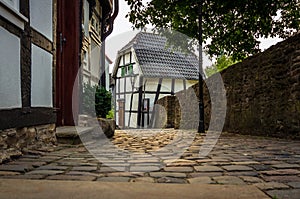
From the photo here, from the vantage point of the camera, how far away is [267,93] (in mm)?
4773

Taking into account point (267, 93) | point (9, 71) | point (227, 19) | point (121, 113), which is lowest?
point (121, 113)

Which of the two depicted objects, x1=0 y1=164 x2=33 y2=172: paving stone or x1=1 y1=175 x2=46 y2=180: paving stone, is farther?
x1=0 y1=164 x2=33 y2=172: paving stone

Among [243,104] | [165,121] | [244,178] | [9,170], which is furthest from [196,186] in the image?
[165,121]

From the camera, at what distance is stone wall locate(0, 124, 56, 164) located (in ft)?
7.63

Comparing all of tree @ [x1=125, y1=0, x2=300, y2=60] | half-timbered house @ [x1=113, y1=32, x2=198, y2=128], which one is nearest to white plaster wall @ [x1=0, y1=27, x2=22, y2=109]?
tree @ [x1=125, y1=0, x2=300, y2=60]

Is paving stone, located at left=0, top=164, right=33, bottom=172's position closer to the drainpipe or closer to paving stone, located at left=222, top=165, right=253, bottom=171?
paving stone, located at left=222, top=165, right=253, bottom=171

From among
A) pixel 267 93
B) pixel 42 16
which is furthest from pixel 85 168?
pixel 267 93

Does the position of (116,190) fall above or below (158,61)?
below

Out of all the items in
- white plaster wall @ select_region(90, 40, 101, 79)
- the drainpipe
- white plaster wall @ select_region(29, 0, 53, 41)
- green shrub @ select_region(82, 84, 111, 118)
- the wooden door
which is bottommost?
the wooden door

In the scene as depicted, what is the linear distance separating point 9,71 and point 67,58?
7.83 feet

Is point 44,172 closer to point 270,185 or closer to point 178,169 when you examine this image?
point 178,169

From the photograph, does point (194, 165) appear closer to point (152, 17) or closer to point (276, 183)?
point (276, 183)

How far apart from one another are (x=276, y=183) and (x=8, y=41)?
6.77ft

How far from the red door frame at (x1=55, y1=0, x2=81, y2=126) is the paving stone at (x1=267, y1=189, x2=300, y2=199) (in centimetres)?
350
